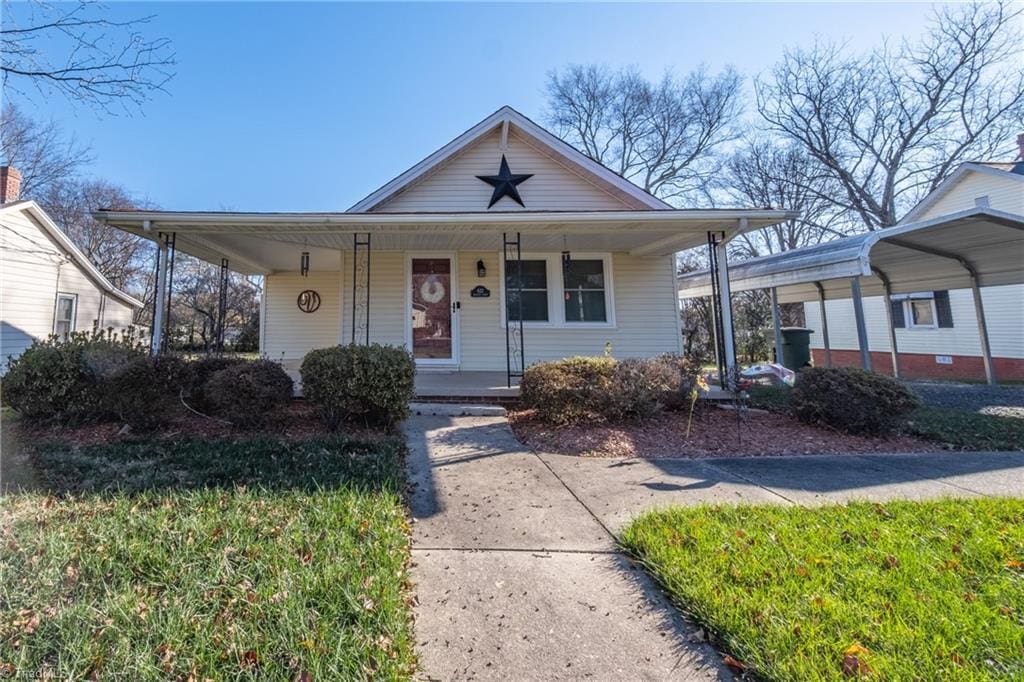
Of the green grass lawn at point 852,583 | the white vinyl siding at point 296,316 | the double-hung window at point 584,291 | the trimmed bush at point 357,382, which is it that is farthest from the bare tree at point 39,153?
the green grass lawn at point 852,583

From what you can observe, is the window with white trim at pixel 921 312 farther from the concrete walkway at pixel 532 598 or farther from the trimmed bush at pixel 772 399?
the concrete walkway at pixel 532 598

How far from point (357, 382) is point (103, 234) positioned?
26.5 meters

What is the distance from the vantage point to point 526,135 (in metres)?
9.38

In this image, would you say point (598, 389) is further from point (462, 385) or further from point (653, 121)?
point (653, 121)

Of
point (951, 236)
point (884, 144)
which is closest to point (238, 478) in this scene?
point (951, 236)

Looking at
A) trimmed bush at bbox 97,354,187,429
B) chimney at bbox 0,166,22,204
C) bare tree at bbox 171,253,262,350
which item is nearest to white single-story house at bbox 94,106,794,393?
trimmed bush at bbox 97,354,187,429

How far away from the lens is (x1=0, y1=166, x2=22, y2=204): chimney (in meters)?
11.9

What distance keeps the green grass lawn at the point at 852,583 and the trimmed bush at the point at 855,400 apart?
2310 millimetres

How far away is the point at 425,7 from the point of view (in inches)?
309

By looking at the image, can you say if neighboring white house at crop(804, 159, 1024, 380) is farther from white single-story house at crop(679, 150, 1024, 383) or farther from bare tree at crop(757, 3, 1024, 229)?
bare tree at crop(757, 3, 1024, 229)

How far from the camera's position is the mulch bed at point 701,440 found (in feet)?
16.3

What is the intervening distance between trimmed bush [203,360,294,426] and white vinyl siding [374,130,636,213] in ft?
16.7

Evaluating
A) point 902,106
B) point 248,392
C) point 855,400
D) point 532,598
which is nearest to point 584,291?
point 855,400

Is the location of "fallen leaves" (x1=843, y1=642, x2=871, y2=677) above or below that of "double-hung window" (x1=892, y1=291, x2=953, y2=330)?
below
